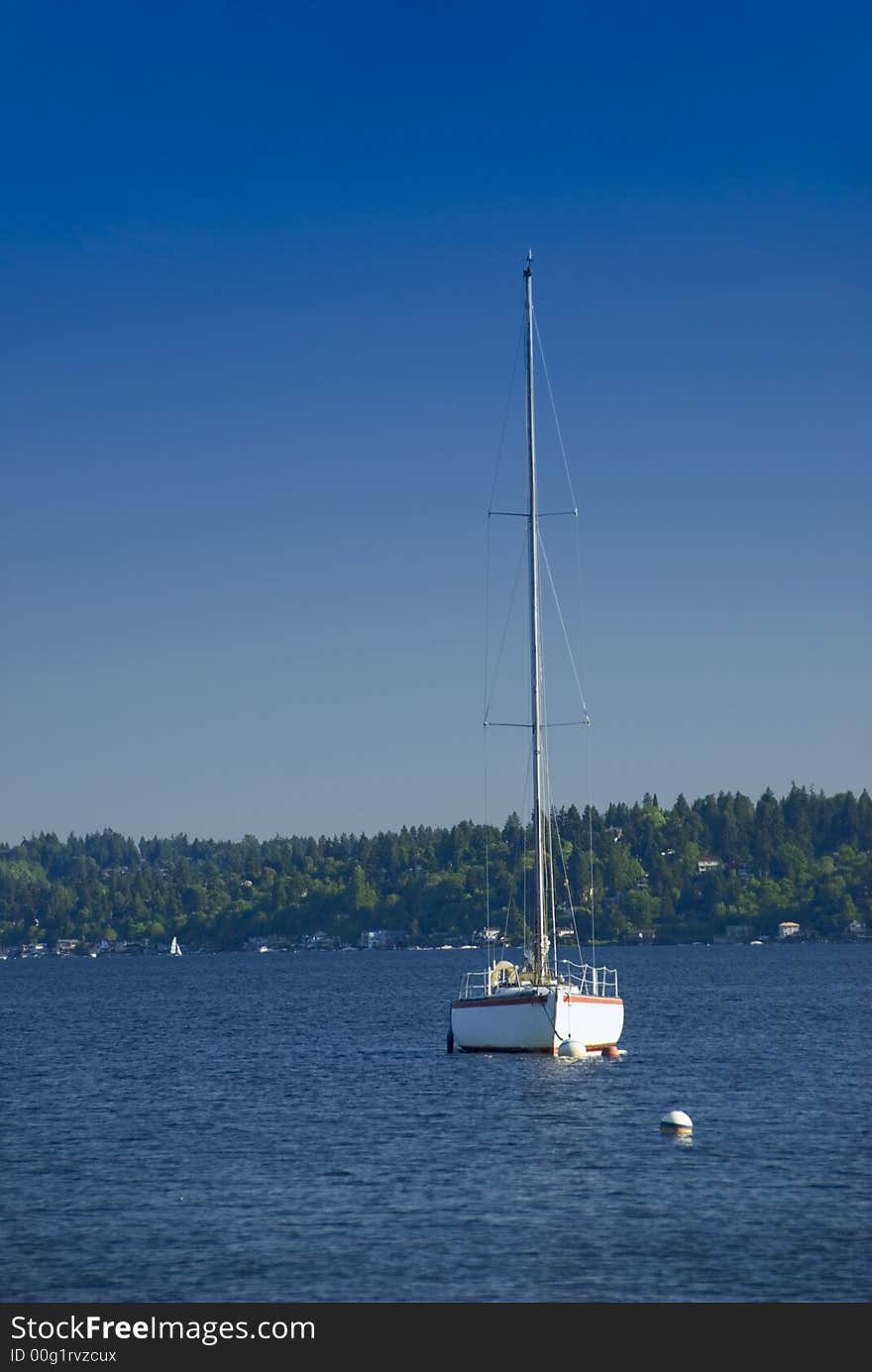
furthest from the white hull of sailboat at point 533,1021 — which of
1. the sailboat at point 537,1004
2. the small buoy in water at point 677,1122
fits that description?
the small buoy in water at point 677,1122

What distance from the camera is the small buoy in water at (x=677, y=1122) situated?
52750 millimetres

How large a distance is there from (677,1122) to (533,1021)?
713 inches

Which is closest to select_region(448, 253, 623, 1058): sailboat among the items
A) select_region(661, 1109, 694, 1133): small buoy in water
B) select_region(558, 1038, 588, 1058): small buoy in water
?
select_region(558, 1038, 588, 1058): small buoy in water

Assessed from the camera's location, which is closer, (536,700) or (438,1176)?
(438,1176)

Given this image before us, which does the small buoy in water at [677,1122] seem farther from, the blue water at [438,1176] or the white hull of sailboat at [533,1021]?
the white hull of sailboat at [533,1021]

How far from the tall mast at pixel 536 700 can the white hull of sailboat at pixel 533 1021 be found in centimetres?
223

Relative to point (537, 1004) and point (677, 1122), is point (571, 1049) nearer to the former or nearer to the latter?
point (537, 1004)

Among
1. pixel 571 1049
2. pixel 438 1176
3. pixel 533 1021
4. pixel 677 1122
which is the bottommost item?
pixel 438 1176

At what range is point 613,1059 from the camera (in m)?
77.2

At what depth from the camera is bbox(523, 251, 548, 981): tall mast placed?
7419 centimetres

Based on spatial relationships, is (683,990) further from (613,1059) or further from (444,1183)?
(444,1183)

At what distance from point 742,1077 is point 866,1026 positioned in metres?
37.6

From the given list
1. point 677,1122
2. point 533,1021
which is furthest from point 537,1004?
point 677,1122

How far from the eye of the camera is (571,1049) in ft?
238
